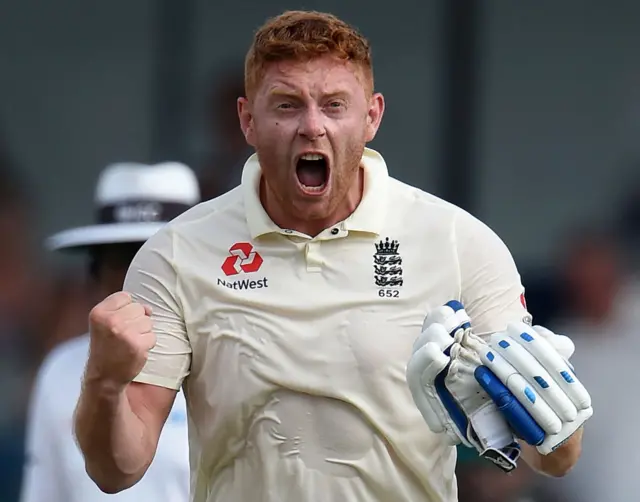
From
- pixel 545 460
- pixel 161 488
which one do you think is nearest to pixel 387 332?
pixel 545 460

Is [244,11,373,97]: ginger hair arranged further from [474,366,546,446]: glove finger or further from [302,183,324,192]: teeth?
[474,366,546,446]: glove finger

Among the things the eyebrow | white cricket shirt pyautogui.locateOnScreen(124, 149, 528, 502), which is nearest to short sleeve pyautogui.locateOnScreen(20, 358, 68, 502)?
white cricket shirt pyautogui.locateOnScreen(124, 149, 528, 502)

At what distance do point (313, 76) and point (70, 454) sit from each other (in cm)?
139

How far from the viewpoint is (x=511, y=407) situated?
8.41ft

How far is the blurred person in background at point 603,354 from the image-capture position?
4.68m

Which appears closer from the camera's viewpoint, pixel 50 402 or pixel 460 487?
pixel 50 402

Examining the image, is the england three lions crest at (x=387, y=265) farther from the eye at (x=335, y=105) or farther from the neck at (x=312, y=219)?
the eye at (x=335, y=105)

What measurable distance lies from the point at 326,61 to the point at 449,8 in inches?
103

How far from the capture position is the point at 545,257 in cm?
529

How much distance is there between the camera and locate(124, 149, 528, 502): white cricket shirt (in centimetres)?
278

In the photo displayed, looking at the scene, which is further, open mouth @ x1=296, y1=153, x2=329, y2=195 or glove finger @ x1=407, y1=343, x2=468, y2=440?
open mouth @ x1=296, y1=153, x2=329, y2=195

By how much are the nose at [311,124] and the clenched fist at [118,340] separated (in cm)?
43

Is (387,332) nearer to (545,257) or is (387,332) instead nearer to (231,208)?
(231,208)

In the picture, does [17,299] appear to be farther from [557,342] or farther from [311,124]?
[557,342]
